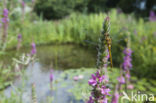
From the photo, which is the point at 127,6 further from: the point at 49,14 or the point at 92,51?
the point at 92,51

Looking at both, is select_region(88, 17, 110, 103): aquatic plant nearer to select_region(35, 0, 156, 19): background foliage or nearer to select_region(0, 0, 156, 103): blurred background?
select_region(0, 0, 156, 103): blurred background

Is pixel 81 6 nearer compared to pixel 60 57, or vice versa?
pixel 60 57

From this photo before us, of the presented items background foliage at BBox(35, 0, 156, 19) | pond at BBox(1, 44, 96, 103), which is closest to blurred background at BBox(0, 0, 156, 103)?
pond at BBox(1, 44, 96, 103)

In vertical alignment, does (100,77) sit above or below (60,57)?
above

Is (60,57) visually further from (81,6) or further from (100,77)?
(81,6)

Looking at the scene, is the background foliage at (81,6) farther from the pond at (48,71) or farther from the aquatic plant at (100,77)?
the aquatic plant at (100,77)

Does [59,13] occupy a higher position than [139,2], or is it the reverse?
[139,2]

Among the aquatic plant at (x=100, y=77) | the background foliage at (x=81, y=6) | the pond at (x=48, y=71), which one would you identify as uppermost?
the background foliage at (x=81, y=6)

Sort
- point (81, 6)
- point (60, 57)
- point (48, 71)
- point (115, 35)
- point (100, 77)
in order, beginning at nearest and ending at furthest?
point (100, 77) < point (115, 35) < point (48, 71) < point (60, 57) < point (81, 6)

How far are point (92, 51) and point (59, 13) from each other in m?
7.99

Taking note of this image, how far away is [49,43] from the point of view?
290 inches

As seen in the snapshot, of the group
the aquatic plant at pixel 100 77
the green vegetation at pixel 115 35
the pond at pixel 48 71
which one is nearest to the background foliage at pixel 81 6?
the green vegetation at pixel 115 35

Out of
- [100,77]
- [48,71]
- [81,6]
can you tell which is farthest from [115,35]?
[81,6]

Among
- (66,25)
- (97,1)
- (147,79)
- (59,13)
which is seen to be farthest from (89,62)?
(97,1)
